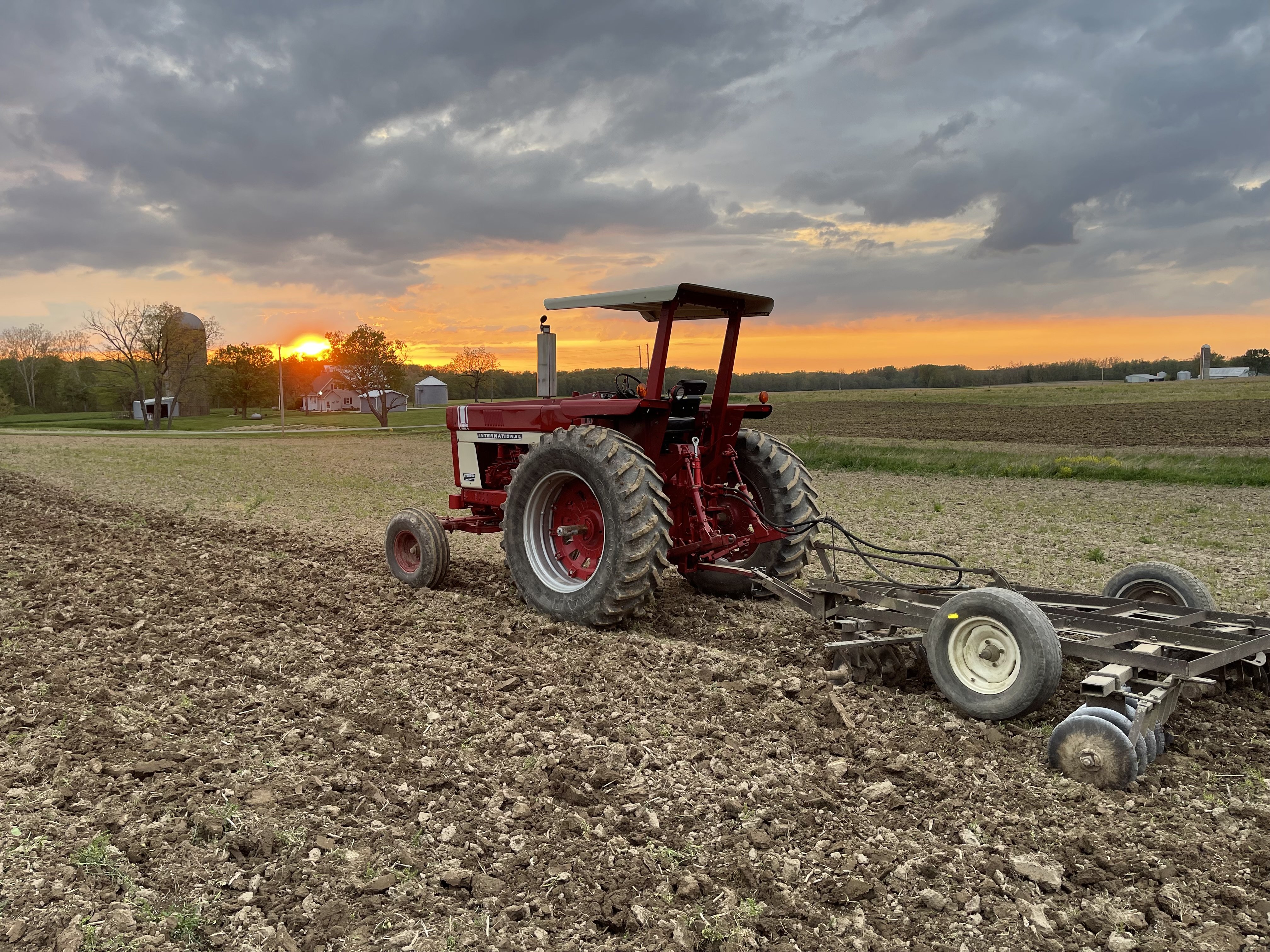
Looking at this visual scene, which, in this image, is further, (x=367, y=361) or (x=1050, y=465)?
(x=367, y=361)

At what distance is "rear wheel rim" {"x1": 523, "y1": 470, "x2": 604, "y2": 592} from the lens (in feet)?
21.2

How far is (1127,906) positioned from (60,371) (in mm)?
104772

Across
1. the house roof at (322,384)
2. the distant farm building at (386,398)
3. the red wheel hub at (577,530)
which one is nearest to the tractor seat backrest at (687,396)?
the red wheel hub at (577,530)

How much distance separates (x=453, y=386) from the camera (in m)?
89.9

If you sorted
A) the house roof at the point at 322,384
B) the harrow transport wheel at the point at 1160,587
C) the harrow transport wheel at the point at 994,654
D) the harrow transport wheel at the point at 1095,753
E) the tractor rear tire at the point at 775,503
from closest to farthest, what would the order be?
the harrow transport wheel at the point at 1095,753 → the harrow transport wheel at the point at 994,654 → the harrow transport wheel at the point at 1160,587 → the tractor rear tire at the point at 775,503 → the house roof at the point at 322,384

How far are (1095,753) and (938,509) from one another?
863 centimetres

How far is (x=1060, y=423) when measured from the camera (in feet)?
117

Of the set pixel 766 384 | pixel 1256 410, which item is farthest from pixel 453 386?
pixel 1256 410

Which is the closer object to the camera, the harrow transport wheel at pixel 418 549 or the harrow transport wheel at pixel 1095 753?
the harrow transport wheel at pixel 1095 753

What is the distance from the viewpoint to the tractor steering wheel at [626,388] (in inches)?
265

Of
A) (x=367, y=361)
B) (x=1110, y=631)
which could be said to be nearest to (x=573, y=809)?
(x=1110, y=631)

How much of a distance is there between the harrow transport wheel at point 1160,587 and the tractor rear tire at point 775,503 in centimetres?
220

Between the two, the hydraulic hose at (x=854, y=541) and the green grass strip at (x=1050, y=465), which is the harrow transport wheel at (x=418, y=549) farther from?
the green grass strip at (x=1050, y=465)

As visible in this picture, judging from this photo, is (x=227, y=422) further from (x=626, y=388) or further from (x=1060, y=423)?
(x=626, y=388)
